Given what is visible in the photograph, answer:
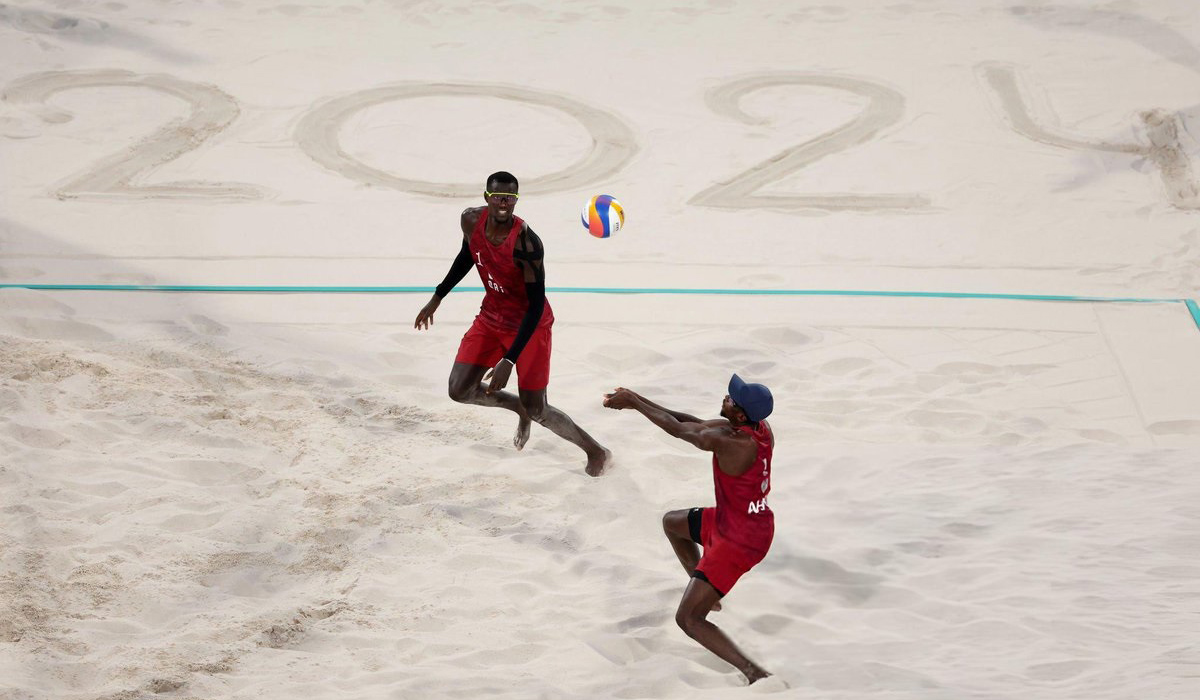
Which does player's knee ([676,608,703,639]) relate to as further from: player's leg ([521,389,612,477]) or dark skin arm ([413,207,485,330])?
dark skin arm ([413,207,485,330])

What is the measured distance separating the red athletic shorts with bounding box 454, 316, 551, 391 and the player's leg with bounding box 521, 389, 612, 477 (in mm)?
71

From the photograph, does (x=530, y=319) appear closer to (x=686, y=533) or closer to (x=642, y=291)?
(x=686, y=533)

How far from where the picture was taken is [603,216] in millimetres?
7801

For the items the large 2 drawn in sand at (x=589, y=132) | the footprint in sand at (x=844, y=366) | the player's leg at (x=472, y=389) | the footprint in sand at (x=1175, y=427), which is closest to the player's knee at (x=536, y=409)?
A: the player's leg at (x=472, y=389)

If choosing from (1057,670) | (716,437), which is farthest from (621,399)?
(1057,670)

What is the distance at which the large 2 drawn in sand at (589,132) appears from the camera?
411 inches

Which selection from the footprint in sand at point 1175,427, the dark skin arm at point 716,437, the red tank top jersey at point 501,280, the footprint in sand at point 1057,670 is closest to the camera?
the footprint in sand at point 1057,670

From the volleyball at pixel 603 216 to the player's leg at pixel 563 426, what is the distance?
1.80 m

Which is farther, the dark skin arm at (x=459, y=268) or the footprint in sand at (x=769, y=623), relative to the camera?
the dark skin arm at (x=459, y=268)

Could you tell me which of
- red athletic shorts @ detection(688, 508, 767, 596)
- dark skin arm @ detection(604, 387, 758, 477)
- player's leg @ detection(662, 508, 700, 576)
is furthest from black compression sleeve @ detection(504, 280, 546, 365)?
red athletic shorts @ detection(688, 508, 767, 596)

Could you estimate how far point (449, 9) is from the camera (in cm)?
1543

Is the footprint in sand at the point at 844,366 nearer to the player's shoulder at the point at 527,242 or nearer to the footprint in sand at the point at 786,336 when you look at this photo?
the footprint in sand at the point at 786,336

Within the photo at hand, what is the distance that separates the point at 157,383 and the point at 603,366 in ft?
9.02

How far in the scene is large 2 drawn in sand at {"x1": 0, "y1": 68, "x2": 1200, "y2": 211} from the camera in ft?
34.2
